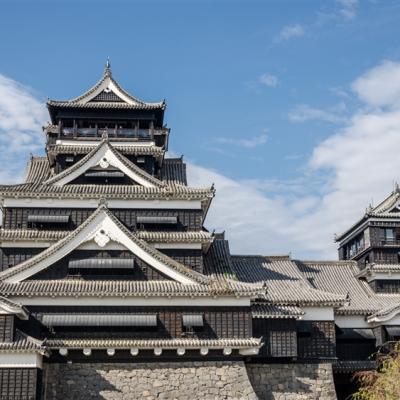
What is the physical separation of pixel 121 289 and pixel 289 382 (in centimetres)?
862

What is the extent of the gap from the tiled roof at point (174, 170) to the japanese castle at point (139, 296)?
0.28ft

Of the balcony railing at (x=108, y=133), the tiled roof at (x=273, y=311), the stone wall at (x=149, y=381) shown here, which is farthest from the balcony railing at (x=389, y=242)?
the stone wall at (x=149, y=381)

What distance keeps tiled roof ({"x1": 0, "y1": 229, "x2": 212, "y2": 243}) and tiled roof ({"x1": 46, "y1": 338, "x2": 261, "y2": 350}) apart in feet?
16.5

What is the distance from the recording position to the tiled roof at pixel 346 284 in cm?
3567

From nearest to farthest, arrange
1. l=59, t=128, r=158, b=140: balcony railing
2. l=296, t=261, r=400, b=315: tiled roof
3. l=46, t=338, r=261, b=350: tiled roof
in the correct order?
l=46, t=338, r=261, b=350: tiled roof, l=59, t=128, r=158, b=140: balcony railing, l=296, t=261, r=400, b=315: tiled roof

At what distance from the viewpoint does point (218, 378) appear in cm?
2712

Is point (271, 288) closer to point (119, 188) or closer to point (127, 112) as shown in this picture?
point (119, 188)

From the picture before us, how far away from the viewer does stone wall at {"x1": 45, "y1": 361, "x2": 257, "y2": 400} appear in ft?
86.1

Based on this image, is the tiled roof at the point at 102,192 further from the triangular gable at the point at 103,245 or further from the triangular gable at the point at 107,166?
the triangular gable at the point at 103,245

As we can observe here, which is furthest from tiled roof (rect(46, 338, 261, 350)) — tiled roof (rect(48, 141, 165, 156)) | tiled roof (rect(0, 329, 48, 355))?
tiled roof (rect(48, 141, 165, 156))

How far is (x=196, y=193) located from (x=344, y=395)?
43.3 feet

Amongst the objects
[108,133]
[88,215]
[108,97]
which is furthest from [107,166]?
[108,97]

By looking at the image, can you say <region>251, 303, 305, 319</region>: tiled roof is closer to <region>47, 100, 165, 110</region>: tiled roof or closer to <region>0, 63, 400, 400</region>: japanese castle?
<region>0, 63, 400, 400</region>: japanese castle

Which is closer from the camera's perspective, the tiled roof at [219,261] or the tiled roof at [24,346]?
the tiled roof at [24,346]
